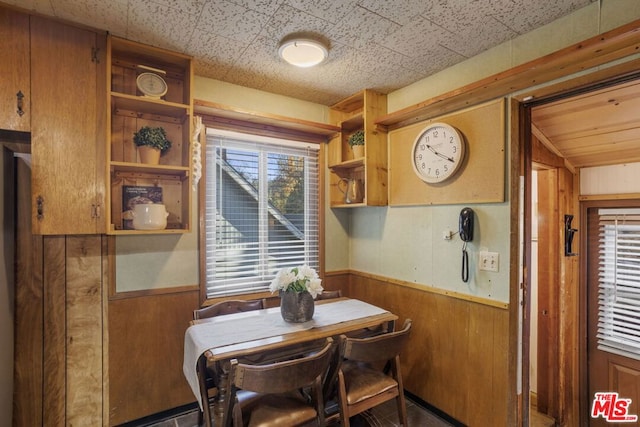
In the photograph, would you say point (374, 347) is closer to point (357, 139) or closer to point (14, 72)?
point (357, 139)

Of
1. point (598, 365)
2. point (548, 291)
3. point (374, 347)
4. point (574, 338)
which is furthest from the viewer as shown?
point (574, 338)

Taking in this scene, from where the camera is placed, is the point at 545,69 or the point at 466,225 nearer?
the point at 545,69

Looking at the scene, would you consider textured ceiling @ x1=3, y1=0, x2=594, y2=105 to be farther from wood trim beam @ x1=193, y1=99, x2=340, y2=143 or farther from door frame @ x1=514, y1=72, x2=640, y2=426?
door frame @ x1=514, y1=72, x2=640, y2=426

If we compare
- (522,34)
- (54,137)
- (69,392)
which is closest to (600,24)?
(522,34)

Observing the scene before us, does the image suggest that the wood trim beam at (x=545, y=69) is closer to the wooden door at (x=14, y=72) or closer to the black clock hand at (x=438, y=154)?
the black clock hand at (x=438, y=154)

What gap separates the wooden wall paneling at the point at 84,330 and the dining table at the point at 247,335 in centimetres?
70

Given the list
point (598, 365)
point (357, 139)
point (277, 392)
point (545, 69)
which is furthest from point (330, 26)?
→ point (598, 365)

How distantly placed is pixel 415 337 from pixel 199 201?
6.55 feet

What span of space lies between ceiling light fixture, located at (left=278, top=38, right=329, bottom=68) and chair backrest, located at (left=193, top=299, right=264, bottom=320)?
1746 mm

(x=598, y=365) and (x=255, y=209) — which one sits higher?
(x=255, y=209)

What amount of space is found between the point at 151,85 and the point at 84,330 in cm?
164

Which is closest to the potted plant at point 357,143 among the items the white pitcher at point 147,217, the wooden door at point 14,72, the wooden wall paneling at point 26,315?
the white pitcher at point 147,217

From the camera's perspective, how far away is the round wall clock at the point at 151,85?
1.95 m

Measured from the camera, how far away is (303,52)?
6.31 feet
